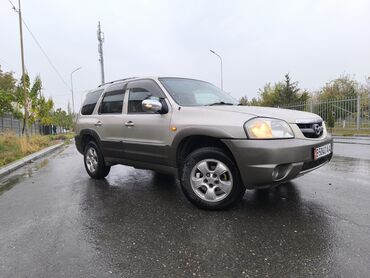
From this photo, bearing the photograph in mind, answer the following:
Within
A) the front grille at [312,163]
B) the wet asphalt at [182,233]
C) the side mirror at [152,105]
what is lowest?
the wet asphalt at [182,233]

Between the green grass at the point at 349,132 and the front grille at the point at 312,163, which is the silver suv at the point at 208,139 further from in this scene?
the green grass at the point at 349,132

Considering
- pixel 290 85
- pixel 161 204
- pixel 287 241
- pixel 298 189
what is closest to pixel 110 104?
pixel 161 204

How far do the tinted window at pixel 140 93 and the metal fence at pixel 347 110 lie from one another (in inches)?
737

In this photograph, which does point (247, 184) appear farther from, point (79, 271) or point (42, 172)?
point (42, 172)

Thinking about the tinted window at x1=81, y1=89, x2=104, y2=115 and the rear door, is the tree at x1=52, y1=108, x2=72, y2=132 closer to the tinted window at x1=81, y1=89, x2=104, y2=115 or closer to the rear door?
the tinted window at x1=81, y1=89, x2=104, y2=115

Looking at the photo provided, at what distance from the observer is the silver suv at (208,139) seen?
332 centimetres

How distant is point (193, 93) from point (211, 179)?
149 cm

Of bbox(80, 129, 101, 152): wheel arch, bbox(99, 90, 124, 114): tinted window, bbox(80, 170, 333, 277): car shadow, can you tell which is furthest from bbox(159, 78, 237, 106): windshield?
bbox(80, 129, 101, 152): wheel arch

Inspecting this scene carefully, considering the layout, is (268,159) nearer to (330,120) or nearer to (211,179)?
(211,179)

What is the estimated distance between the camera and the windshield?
4262 mm

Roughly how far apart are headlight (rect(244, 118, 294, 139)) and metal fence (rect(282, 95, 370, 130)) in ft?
61.9

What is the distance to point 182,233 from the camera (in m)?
3.08

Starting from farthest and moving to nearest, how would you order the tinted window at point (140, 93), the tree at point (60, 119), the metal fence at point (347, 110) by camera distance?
the tree at point (60, 119)
the metal fence at point (347, 110)
the tinted window at point (140, 93)

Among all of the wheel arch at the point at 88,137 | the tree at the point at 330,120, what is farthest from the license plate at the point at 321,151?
the tree at the point at 330,120
